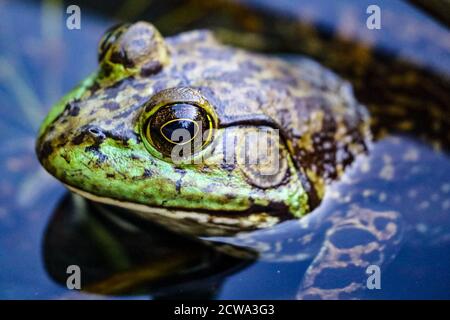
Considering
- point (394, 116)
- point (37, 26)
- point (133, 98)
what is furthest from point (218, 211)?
point (37, 26)

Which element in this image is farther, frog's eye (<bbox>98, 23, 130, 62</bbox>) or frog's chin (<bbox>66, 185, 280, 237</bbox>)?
frog's eye (<bbox>98, 23, 130, 62</bbox>)

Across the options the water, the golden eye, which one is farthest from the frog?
the water

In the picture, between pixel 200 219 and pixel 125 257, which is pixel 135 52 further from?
pixel 125 257

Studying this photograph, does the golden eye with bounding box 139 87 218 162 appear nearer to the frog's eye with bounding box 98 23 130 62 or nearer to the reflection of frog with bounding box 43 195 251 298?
the frog's eye with bounding box 98 23 130 62

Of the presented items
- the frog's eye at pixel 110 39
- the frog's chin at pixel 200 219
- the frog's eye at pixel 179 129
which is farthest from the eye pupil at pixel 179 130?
the frog's eye at pixel 110 39

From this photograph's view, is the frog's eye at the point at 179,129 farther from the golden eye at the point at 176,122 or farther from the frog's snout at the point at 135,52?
the frog's snout at the point at 135,52
